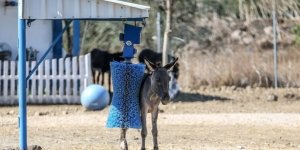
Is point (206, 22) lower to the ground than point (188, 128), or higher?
higher

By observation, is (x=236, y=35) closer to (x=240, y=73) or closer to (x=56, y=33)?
(x=240, y=73)

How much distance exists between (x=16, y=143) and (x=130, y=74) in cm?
274

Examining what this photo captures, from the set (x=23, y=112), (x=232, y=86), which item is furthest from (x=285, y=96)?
(x=23, y=112)

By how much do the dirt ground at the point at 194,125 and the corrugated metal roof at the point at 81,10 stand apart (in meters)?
2.55

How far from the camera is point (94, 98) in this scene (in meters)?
21.8

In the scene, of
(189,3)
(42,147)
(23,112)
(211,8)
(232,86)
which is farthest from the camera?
(211,8)

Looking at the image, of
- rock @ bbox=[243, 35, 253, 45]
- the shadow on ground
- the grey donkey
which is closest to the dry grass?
the shadow on ground

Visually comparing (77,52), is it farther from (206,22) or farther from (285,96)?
(206,22)

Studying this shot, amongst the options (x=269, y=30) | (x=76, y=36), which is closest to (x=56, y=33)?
(x=76, y=36)

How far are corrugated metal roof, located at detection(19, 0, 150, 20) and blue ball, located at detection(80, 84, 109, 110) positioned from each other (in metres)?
8.59

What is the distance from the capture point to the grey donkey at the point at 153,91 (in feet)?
43.7

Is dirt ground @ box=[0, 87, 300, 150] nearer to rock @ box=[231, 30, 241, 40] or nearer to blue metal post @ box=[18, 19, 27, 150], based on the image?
blue metal post @ box=[18, 19, 27, 150]

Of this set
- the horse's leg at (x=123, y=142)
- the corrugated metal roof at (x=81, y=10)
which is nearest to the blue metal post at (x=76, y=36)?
the horse's leg at (x=123, y=142)

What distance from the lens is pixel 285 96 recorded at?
2623cm
